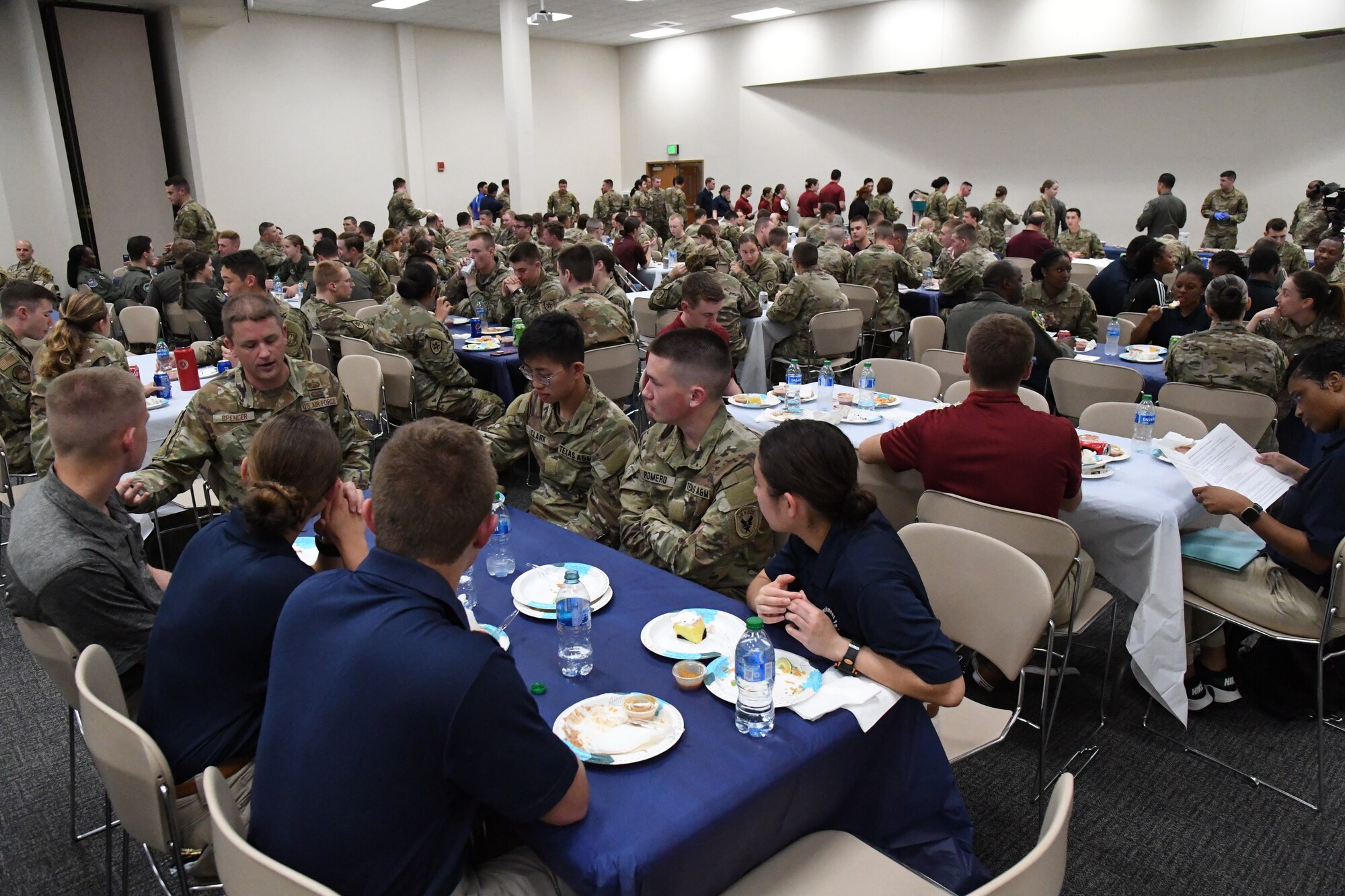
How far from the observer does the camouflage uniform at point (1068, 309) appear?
239 inches

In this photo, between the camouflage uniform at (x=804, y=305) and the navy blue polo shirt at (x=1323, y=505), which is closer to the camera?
the navy blue polo shirt at (x=1323, y=505)

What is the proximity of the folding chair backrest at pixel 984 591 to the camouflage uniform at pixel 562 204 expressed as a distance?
45.5ft

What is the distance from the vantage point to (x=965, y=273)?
774 cm

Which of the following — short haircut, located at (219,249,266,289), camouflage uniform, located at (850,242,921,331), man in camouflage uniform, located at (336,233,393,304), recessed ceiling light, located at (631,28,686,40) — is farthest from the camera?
recessed ceiling light, located at (631,28,686,40)

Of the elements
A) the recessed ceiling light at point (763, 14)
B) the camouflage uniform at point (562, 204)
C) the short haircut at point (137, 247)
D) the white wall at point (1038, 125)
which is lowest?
the short haircut at point (137, 247)

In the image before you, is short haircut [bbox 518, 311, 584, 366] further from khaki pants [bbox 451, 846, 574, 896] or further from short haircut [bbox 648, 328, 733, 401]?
khaki pants [bbox 451, 846, 574, 896]

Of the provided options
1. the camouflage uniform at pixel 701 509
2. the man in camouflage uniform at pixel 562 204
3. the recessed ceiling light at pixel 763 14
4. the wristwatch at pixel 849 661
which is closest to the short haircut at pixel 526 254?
the camouflage uniform at pixel 701 509

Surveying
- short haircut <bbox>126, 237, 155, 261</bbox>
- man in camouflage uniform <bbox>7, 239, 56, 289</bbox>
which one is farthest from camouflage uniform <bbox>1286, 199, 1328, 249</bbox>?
man in camouflage uniform <bbox>7, 239, 56, 289</bbox>

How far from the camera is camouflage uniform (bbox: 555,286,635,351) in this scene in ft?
18.4

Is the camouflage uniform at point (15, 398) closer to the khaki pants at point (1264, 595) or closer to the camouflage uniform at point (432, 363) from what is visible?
the camouflage uniform at point (432, 363)

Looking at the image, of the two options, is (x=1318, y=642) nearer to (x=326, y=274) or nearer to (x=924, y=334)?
(x=924, y=334)

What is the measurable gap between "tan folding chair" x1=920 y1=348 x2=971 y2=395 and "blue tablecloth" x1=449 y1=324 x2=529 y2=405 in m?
2.68

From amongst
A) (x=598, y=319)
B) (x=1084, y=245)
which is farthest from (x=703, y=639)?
(x=1084, y=245)

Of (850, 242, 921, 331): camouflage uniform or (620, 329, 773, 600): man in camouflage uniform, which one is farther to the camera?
(850, 242, 921, 331): camouflage uniform
